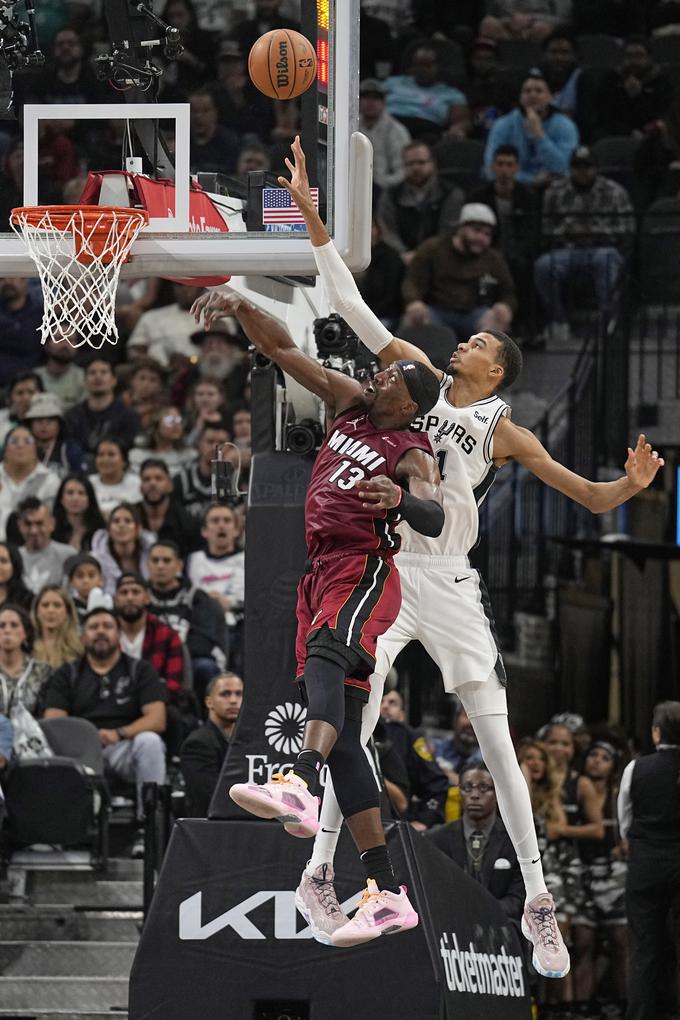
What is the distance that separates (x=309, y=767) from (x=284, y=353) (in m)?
1.68

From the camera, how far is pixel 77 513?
13.7m

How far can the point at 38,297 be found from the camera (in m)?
15.8

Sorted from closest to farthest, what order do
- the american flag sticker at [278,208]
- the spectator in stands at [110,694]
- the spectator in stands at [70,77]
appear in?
the american flag sticker at [278,208] < the spectator in stands at [70,77] < the spectator in stands at [110,694]

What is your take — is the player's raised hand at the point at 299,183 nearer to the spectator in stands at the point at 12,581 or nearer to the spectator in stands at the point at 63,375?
the spectator in stands at the point at 12,581

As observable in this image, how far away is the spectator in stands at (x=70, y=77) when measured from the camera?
898 cm

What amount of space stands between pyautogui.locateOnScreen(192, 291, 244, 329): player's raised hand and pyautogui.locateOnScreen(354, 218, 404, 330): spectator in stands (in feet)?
28.6

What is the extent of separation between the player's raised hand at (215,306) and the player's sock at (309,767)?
1.75 metres

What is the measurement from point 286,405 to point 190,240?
1757 millimetres

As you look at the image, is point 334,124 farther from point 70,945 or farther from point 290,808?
point 70,945

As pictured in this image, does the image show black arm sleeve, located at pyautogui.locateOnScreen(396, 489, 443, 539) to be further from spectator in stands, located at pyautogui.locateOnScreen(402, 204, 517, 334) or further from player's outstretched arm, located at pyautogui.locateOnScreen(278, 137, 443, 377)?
spectator in stands, located at pyautogui.locateOnScreen(402, 204, 517, 334)

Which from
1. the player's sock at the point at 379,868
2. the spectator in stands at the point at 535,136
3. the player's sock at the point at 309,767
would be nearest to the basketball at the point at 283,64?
the player's sock at the point at 309,767

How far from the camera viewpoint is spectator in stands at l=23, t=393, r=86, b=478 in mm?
14555

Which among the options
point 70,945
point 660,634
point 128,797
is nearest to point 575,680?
point 660,634

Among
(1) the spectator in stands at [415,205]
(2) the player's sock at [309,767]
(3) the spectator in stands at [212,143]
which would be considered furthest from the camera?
(1) the spectator in stands at [415,205]
